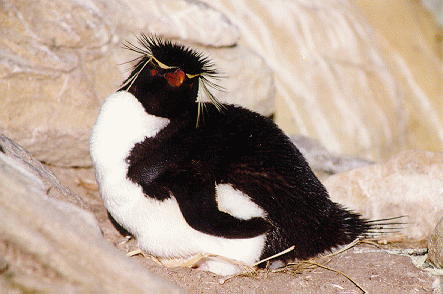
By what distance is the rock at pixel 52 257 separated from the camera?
55.9 inches

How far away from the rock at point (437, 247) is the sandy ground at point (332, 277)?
94mm

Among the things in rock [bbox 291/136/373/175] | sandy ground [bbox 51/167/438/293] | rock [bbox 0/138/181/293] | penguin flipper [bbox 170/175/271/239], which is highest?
rock [bbox 0/138/181/293]

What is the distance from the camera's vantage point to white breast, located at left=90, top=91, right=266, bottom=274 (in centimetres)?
212

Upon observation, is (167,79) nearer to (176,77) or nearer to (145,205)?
(176,77)

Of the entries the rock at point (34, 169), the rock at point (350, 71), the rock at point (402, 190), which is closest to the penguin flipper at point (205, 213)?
the rock at point (34, 169)

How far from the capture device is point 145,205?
212 centimetres

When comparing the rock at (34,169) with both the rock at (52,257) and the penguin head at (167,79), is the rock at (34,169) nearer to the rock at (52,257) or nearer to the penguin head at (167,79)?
the rock at (52,257)

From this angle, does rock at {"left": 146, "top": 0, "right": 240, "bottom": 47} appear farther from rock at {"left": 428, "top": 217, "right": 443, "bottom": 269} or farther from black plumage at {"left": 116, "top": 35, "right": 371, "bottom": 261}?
rock at {"left": 428, "top": 217, "right": 443, "bottom": 269}

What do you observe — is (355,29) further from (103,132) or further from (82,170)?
(103,132)

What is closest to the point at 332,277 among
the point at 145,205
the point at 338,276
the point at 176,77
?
the point at 338,276

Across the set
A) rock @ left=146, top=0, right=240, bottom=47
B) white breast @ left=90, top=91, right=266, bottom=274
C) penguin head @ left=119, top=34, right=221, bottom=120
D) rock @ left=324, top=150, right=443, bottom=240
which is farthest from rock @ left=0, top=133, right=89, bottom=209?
rock @ left=324, top=150, right=443, bottom=240

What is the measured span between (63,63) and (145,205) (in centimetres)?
132

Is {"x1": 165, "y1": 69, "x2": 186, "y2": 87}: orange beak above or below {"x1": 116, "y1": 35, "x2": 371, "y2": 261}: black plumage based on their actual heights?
above

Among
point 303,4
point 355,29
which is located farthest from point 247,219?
point 355,29
